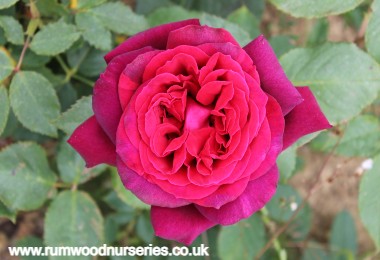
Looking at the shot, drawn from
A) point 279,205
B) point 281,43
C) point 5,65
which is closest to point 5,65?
point 5,65

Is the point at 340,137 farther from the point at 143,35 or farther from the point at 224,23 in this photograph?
the point at 143,35

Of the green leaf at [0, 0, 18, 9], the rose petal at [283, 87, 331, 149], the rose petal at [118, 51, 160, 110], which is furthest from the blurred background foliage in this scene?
the rose petal at [118, 51, 160, 110]

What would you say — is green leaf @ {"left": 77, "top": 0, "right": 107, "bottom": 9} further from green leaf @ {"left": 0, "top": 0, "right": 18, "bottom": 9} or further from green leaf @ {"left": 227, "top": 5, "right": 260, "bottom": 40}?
→ green leaf @ {"left": 227, "top": 5, "right": 260, "bottom": 40}

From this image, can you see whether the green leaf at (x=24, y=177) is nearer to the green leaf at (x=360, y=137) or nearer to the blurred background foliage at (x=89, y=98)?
the blurred background foliage at (x=89, y=98)


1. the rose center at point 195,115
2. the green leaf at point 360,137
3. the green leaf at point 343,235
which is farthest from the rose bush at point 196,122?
the green leaf at point 343,235

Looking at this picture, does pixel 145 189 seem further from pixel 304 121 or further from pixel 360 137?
pixel 360 137

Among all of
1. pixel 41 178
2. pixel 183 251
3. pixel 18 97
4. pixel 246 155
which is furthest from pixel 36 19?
pixel 183 251
